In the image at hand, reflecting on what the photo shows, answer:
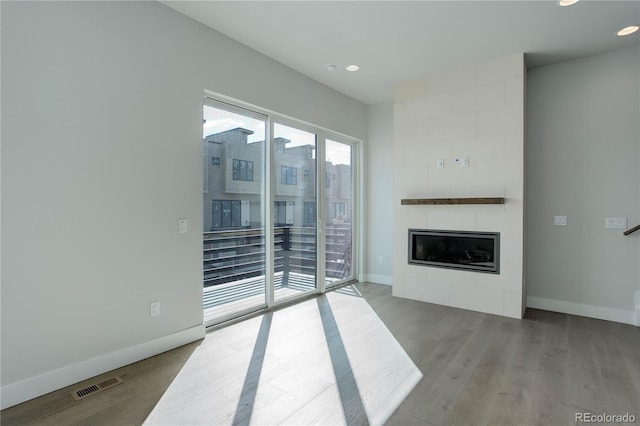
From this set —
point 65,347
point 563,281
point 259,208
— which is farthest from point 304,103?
Answer: point 563,281

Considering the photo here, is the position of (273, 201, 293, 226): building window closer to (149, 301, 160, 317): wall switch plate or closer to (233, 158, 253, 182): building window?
(233, 158, 253, 182): building window

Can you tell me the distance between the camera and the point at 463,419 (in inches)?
75.5

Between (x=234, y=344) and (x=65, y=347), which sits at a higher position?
(x=65, y=347)

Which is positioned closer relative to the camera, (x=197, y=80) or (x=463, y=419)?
(x=463, y=419)

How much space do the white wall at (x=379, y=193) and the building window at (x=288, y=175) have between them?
61.8 inches

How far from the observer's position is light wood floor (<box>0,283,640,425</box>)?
197 cm

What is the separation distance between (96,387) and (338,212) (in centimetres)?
365

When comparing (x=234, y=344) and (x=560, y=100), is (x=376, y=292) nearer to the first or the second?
(x=234, y=344)

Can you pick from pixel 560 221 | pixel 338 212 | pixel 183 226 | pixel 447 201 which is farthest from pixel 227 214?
pixel 560 221

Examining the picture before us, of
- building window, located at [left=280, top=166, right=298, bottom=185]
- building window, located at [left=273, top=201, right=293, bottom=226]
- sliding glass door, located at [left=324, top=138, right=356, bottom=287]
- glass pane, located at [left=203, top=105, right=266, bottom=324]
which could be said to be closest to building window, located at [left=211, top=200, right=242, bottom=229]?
glass pane, located at [left=203, top=105, right=266, bottom=324]

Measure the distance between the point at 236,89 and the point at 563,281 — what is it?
430 centimetres

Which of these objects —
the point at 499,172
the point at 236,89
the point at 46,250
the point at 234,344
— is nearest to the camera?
the point at 46,250

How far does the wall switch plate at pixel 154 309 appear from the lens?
2760 millimetres
